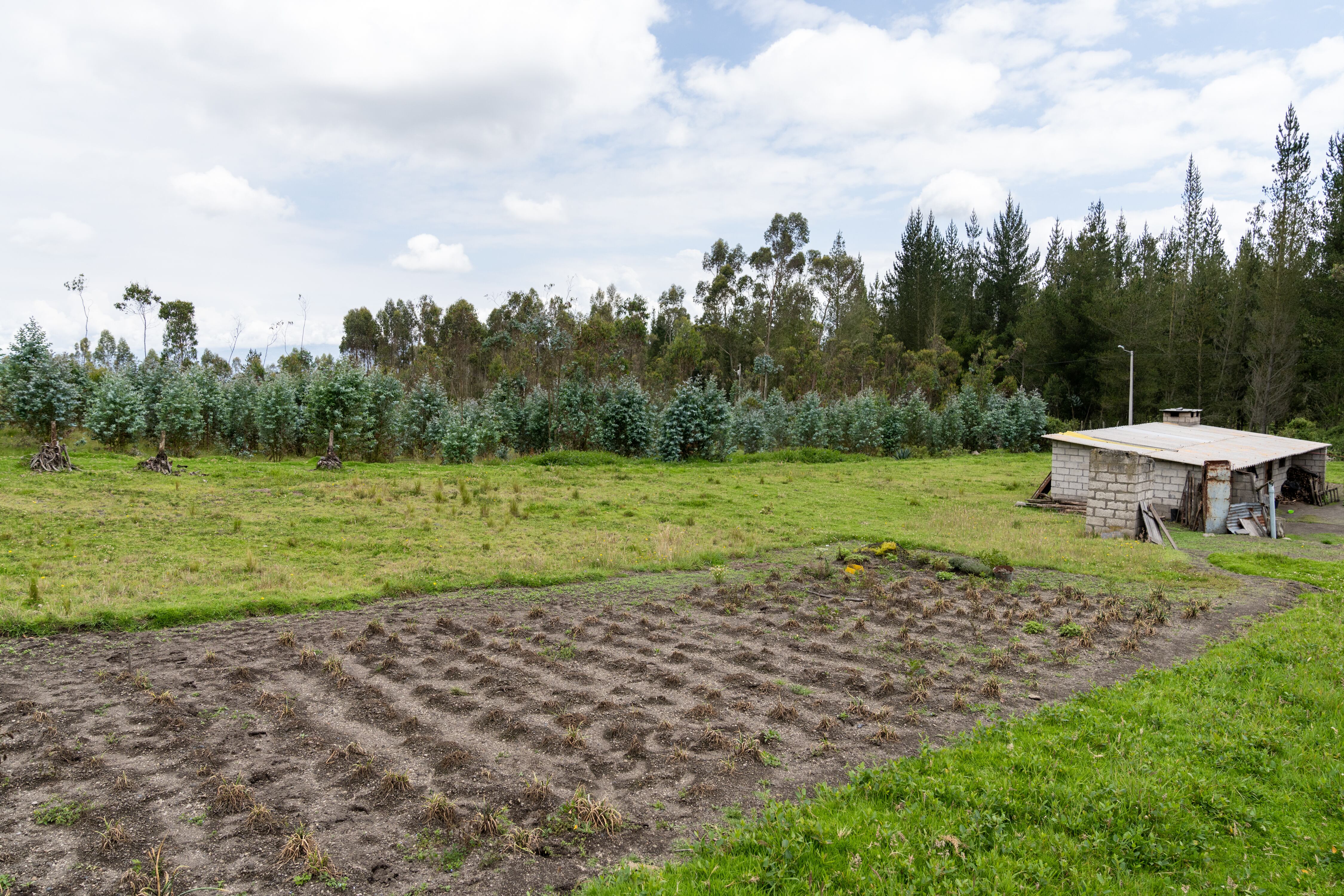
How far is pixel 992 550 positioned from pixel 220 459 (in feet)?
75.8

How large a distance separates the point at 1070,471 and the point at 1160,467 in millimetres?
2871

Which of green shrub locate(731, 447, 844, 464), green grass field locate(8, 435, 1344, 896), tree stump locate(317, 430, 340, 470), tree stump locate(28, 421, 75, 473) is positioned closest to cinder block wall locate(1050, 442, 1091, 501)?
green grass field locate(8, 435, 1344, 896)

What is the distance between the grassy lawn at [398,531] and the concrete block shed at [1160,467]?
1144mm

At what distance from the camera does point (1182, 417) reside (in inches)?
1112

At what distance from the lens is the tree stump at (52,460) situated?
60.3 ft

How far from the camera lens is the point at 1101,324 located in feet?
159

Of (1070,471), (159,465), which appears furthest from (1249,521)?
(159,465)

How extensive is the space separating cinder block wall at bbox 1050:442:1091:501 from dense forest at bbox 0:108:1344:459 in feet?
40.7

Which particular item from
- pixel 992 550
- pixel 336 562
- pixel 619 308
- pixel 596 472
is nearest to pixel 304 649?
pixel 336 562

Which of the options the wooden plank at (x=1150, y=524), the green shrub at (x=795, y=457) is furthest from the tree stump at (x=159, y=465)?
the wooden plank at (x=1150, y=524)

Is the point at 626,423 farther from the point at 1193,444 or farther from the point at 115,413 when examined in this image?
the point at 1193,444

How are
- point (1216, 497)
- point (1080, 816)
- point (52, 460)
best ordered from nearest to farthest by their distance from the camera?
point (1080, 816) → point (1216, 497) → point (52, 460)

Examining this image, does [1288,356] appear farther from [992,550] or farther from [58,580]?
[58,580]

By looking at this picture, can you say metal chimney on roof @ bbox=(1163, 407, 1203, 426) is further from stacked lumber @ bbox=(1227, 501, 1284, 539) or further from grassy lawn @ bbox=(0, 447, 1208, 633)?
stacked lumber @ bbox=(1227, 501, 1284, 539)
